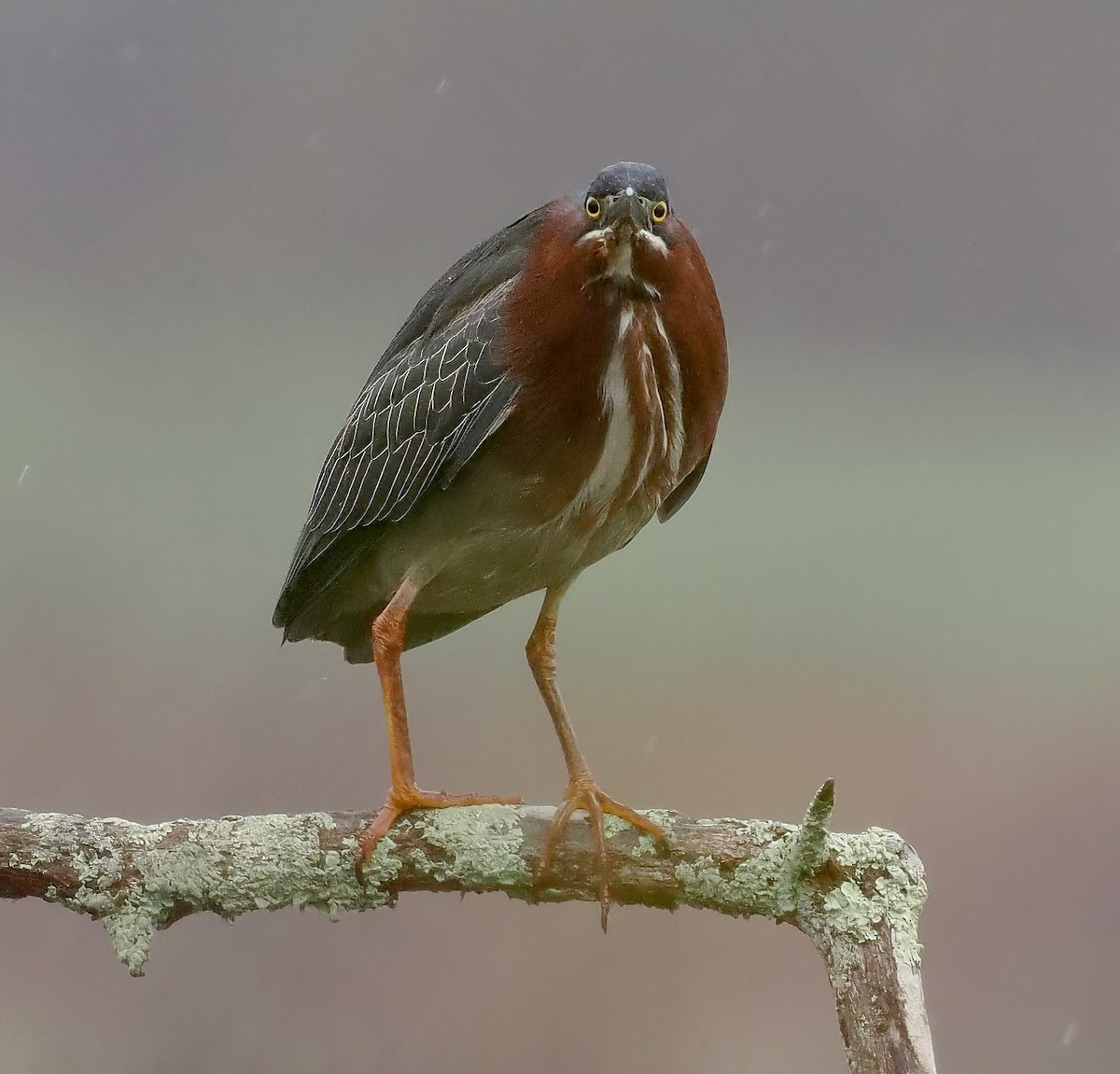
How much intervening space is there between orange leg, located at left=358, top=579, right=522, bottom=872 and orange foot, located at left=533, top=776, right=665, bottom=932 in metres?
0.11

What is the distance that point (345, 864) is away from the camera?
187 centimetres

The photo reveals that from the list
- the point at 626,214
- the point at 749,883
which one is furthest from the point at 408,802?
the point at 626,214

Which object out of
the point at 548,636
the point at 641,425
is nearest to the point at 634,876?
the point at 548,636

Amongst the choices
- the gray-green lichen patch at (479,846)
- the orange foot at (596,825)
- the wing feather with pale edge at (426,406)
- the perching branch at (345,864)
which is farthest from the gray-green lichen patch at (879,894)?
the wing feather with pale edge at (426,406)

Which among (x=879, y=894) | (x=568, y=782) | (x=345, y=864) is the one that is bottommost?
(x=879, y=894)

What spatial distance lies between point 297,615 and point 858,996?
1096 mm

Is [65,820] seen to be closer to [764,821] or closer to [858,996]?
[764,821]

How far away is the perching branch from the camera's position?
5.68ft

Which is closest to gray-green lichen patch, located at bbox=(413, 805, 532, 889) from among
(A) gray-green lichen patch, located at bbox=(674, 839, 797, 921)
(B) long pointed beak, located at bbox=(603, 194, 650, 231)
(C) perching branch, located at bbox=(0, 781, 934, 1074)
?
(C) perching branch, located at bbox=(0, 781, 934, 1074)

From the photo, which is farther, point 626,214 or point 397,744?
point 397,744

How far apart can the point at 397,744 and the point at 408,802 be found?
0.36ft

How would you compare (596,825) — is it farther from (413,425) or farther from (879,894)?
(413,425)

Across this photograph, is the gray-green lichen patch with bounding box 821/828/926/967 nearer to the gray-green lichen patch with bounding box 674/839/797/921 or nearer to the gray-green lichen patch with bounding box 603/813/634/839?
the gray-green lichen patch with bounding box 674/839/797/921

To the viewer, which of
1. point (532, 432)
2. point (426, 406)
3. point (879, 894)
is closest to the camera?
point (879, 894)
